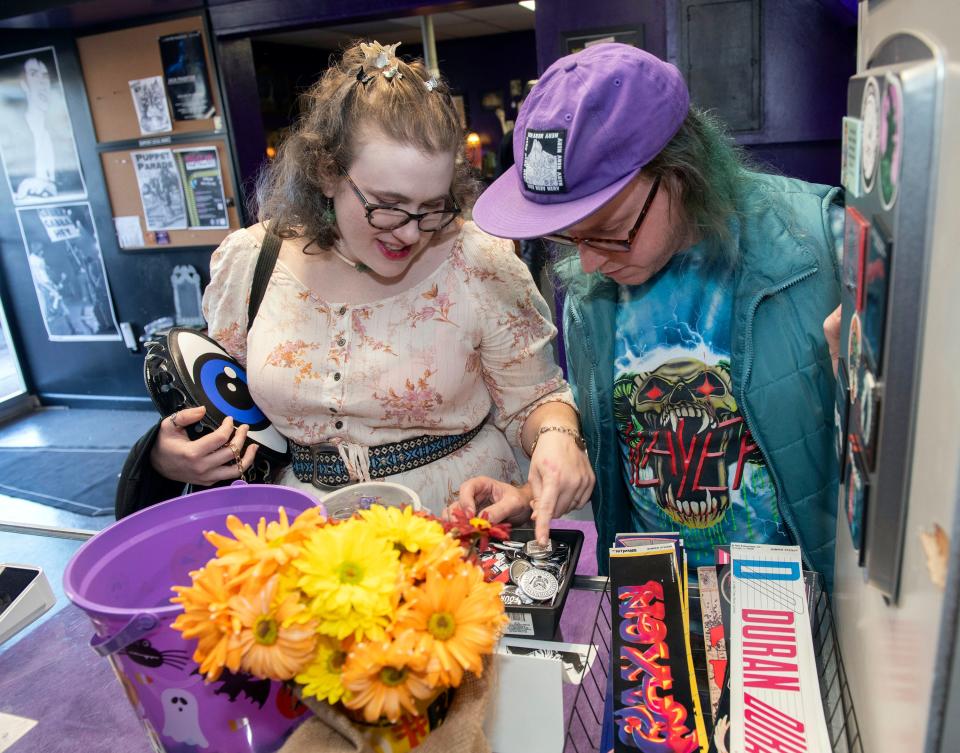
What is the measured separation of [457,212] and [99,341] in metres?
5.25

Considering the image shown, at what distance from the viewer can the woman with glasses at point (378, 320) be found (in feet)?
4.39

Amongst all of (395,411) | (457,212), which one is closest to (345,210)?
(457,212)

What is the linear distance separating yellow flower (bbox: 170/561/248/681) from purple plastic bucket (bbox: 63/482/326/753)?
0.29 feet

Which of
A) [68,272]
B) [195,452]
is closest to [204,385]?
[195,452]

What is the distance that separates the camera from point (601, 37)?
3.78 m

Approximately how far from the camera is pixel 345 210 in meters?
1.39

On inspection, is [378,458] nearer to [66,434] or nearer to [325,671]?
[325,671]

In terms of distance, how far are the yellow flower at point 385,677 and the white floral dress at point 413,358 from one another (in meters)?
0.91

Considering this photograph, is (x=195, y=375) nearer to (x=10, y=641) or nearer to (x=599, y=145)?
(x=10, y=641)

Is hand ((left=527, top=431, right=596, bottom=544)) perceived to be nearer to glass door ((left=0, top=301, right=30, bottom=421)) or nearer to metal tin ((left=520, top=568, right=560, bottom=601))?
metal tin ((left=520, top=568, right=560, bottom=601))

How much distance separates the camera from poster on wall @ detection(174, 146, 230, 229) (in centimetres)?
477

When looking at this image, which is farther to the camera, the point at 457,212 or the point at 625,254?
the point at 457,212

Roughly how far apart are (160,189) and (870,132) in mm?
5214

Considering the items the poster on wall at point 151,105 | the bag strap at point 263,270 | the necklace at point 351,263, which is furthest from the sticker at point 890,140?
the poster on wall at point 151,105
